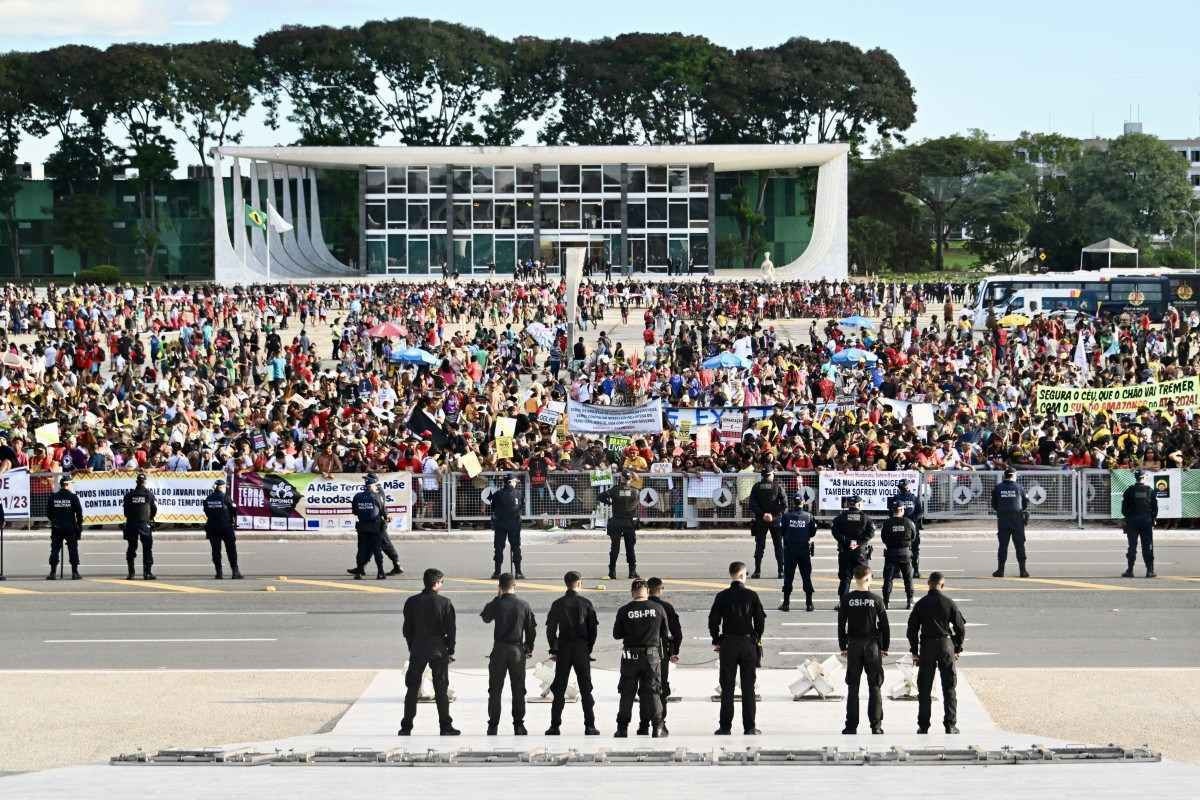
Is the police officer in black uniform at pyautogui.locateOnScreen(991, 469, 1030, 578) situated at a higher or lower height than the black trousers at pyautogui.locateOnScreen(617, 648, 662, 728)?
higher

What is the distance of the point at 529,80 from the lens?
11638cm

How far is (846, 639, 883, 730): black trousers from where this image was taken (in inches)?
567

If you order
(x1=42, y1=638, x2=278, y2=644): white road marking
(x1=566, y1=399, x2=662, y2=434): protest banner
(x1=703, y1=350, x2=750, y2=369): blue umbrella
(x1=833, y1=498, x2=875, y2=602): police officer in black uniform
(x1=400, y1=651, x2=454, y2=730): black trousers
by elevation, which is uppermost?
(x1=703, y1=350, x2=750, y2=369): blue umbrella

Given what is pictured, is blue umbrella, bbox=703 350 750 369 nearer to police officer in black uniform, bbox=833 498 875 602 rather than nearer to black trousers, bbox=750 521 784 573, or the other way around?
black trousers, bbox=750 521 784 573

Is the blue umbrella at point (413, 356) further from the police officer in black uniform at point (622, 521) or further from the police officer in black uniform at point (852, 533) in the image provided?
the police officer in black uniform at point (852, 533)

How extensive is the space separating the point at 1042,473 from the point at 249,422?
15430 mm

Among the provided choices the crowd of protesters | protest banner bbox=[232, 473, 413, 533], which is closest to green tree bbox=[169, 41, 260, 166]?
the crowd of protesters

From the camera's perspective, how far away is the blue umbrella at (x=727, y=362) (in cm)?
3978

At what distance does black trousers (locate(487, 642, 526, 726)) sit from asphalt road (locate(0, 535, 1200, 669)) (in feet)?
11.9

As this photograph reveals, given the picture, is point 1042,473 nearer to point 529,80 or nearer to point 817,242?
point 817,242

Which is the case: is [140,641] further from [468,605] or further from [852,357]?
[852,357]

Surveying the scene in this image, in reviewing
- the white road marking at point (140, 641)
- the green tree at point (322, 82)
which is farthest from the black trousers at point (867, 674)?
the green tree at point (322, 82)

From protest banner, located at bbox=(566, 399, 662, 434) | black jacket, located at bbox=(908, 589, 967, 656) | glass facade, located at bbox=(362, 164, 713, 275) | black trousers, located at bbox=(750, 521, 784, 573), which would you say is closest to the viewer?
black jacket, located at bbox=(908, 589, 967, 656)

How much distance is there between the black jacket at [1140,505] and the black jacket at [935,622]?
9.65 meters
